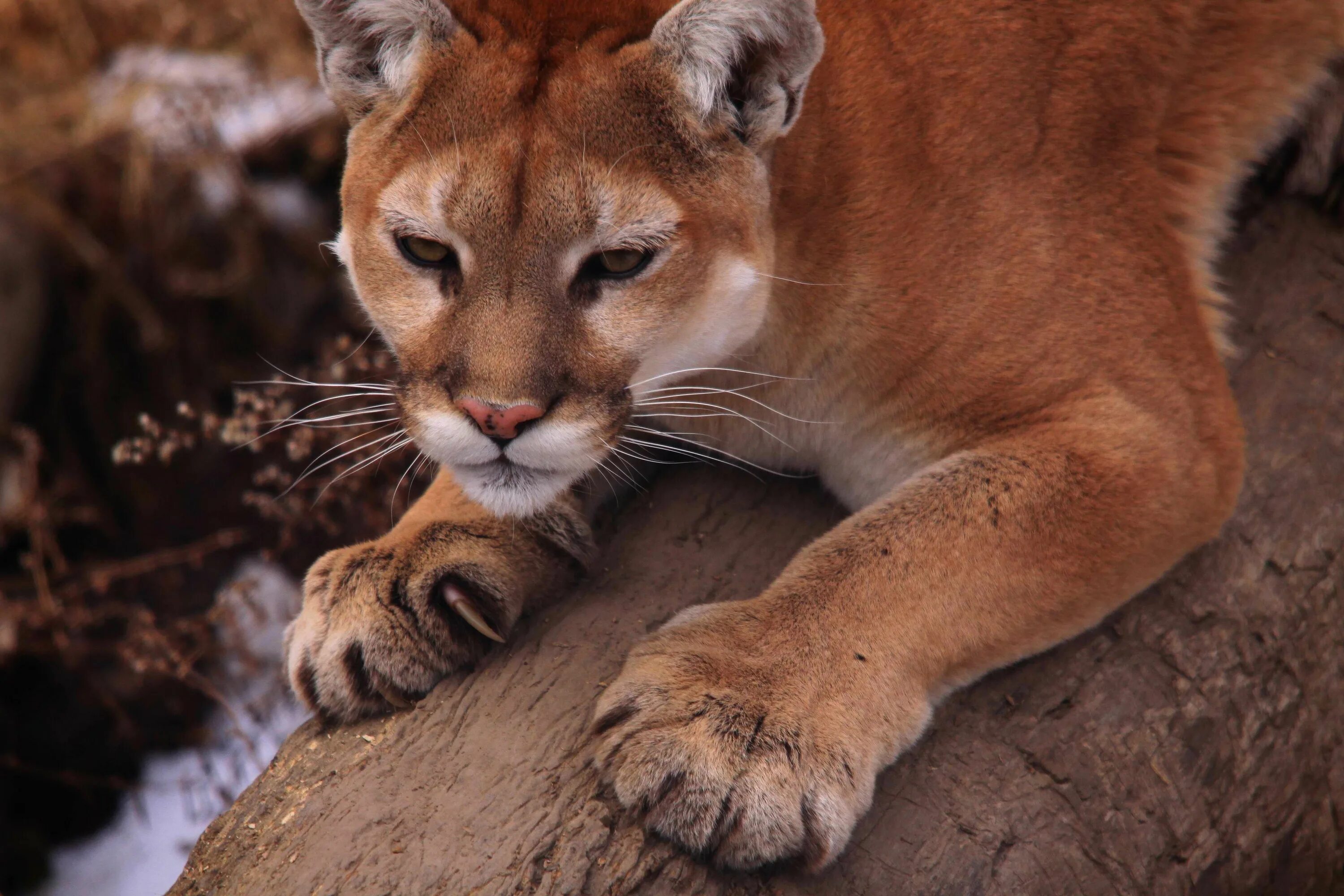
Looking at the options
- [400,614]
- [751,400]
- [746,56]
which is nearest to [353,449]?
[400,614]

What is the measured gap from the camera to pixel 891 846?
6.40ft

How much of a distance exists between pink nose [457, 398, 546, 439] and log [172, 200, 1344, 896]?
51 cm

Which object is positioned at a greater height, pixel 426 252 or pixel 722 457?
pixel 426 252

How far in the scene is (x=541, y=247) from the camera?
1951 millimetres

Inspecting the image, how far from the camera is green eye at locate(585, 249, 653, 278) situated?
2.01 meters

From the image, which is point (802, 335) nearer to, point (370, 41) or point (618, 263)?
point (618, 263)

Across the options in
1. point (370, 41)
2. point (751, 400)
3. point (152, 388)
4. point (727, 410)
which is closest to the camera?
point (370, 41)

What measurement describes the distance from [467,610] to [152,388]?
8.70ft

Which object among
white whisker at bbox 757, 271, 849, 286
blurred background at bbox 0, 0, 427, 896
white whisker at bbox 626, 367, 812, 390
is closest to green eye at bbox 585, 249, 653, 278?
white whisker at bbox 626, 367, 812, 390

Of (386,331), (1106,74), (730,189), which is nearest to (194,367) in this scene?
(386,331)

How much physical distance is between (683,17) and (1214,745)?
5.23ft

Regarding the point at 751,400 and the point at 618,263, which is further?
the point at 751,400

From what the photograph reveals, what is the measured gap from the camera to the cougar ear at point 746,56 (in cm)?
197

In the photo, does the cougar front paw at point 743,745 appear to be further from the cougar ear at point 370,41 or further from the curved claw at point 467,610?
the cougar ear at point 370,41
